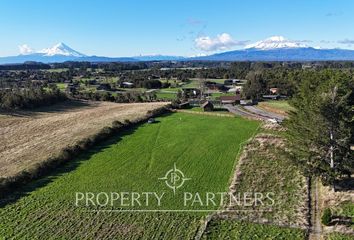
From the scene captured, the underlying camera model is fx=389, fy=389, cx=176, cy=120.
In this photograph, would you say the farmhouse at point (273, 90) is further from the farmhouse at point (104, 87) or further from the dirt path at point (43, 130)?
the farmhouse at point (104, 87)

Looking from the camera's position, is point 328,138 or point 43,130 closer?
point 328,138

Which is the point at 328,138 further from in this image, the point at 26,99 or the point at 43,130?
the point at 26,99

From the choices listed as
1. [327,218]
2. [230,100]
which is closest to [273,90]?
[230,100]

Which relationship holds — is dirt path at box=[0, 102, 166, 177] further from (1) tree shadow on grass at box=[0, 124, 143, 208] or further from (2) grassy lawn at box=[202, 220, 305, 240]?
(2) grassy lawn at box=[202, 220, 305, 240]

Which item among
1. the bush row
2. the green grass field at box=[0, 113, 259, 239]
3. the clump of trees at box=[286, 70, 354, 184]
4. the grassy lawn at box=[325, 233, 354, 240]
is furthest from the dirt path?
the grassy lawn at box=[325, 233, 354, 240]

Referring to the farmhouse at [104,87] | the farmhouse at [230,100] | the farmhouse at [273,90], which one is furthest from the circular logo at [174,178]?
the farmhouse at [104,87]

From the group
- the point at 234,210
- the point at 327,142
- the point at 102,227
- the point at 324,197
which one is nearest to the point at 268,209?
the point at 234,210

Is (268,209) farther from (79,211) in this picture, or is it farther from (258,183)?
(79,211)
